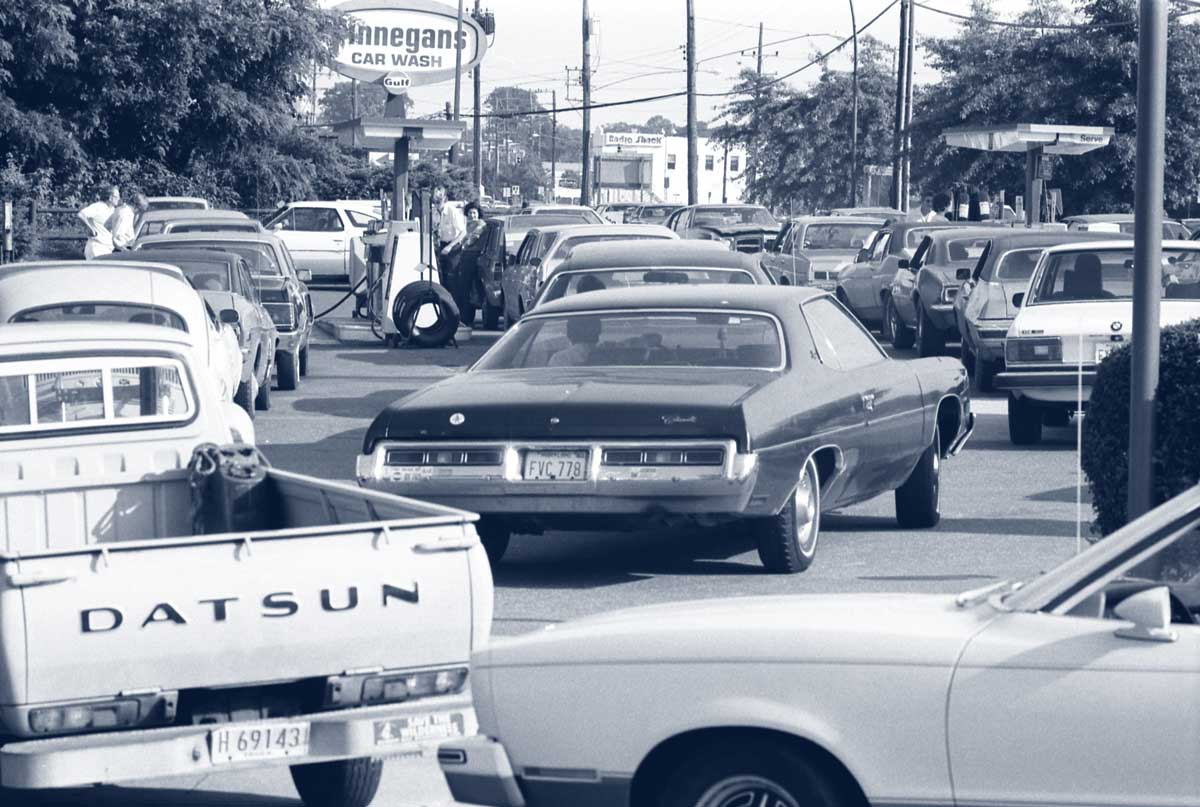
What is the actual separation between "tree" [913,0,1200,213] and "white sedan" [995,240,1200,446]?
82.0 ft

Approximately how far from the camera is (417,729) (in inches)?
239

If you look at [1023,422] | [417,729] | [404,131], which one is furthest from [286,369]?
[417,729]

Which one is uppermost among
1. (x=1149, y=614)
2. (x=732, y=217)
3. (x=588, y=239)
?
(x=732, y=217)

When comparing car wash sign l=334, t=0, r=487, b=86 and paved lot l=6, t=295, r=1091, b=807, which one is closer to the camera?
paved lot l=6, t=295, r=1091, b=807

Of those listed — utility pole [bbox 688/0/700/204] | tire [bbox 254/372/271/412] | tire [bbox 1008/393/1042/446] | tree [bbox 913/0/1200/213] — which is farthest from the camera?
utility pole [bbox 688/0/700/204]

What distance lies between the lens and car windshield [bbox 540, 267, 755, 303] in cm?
1577

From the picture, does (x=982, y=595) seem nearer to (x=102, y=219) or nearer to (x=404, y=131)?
(x=102, y=219)

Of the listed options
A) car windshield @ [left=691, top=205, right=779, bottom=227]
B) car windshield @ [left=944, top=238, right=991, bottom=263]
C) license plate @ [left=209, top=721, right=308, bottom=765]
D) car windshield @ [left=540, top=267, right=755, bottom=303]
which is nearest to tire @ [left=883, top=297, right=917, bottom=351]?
car windshield @ [left=944, top=238, right=991, bottom=263]

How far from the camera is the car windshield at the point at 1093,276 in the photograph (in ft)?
55.1

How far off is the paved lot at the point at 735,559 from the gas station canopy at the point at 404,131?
11405mm

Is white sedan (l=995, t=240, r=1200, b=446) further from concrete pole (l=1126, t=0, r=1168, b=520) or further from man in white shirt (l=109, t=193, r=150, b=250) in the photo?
man in white shirt (l=109, t=193, r=150, b=250)

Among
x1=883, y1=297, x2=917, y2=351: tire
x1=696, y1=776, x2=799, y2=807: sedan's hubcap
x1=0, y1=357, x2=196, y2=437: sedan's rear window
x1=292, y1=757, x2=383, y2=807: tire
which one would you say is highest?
x1=0, y1=357, x2=196, y2=437: sedan's rear window

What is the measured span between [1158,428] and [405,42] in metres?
32.1

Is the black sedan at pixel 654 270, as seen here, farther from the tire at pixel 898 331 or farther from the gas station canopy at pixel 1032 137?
the gas station canopy at pixel 1032 137
